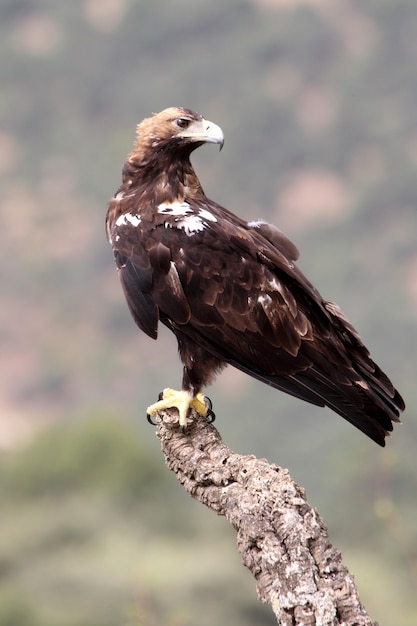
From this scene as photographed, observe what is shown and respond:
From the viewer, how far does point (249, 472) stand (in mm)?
5758

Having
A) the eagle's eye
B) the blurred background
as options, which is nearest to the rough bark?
the eagle's eye

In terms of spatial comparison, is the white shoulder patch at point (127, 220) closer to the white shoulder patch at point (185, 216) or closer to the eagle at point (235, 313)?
the eagle at point (235, 313)

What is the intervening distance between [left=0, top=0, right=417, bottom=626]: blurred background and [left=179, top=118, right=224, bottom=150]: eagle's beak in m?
11.4

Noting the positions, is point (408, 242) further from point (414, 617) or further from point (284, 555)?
point (284, 555)

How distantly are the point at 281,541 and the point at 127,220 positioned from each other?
2505mm

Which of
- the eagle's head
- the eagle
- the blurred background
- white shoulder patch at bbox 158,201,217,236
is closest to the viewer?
the eagle

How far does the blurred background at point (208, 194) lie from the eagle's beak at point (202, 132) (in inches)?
449

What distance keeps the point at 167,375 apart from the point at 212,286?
85.0 ft

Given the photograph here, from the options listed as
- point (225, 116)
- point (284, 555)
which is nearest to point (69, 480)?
point (284, 555)

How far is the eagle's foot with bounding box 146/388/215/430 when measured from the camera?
6.90m

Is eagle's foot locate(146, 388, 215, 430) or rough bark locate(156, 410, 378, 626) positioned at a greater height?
eagle's foot locate(146, 388, 215, 430)

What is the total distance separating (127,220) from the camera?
23.3ft

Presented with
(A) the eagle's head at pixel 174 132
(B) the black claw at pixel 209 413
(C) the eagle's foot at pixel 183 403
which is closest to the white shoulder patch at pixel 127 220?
(A) the eagle's head at pixel 174 132

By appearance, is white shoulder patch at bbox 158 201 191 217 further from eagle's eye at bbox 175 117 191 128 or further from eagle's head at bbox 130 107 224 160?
eagle's eye at bbox 175 117 191 128
